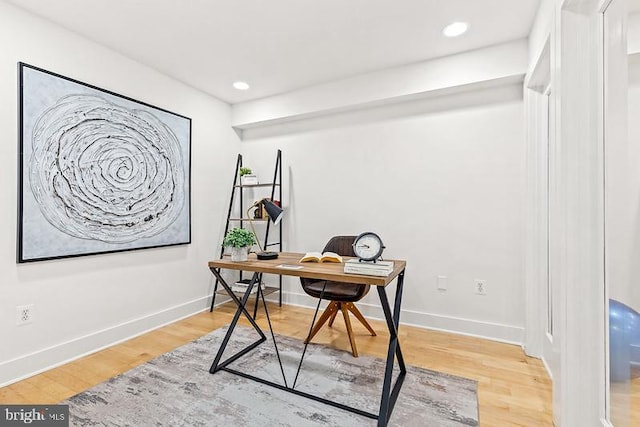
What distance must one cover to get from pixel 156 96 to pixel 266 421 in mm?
2820

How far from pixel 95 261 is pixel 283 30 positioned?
2294mm

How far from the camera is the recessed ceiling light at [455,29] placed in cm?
222

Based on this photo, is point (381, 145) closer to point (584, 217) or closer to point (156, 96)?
point (584, 217)

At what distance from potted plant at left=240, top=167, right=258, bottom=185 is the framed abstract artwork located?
636 mm

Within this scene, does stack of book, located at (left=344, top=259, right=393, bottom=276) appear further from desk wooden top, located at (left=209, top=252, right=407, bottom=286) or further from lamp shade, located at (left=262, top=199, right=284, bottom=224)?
lamp shade, located at (left=262, top=199, right=284, bottom=224)

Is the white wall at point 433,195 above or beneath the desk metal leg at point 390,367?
above

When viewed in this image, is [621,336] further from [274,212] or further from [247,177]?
[247,177]

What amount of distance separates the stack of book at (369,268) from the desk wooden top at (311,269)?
3cm

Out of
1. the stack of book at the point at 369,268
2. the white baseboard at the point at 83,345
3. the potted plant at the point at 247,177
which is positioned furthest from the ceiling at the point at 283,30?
the white baseboard at the point at 83,345

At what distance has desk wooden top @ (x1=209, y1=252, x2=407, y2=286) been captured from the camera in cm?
161

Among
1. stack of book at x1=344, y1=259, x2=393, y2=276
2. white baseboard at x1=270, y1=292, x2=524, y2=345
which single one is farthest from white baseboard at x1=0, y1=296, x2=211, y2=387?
stack of book at x1=344, y1=259, x2=393, y2=276

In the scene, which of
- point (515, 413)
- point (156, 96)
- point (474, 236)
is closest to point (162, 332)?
point (156, 96)

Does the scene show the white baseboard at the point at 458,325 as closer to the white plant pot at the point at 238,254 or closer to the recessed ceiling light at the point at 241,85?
the white plant pot at the point at 238,254

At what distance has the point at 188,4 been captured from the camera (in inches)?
78.6
